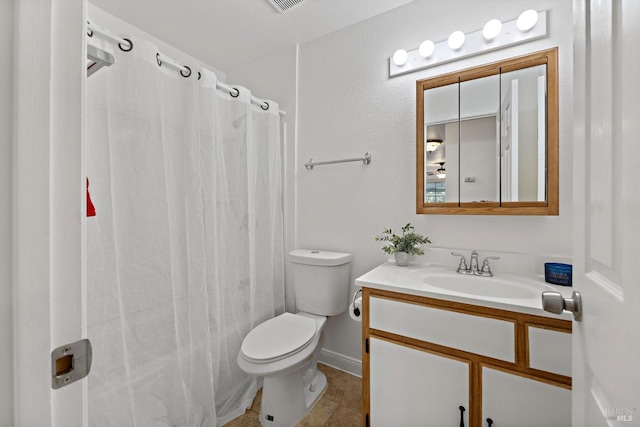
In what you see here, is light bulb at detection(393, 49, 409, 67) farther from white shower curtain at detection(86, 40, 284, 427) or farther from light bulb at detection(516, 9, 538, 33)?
white shower curtain at detection(86, 40, 284, 427)

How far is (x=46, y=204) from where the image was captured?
1.11 feet

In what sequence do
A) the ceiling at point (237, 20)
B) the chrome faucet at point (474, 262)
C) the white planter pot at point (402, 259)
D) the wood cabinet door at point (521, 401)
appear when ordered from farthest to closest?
the ceiling at point (237, 20) → the white planter pot at point (402, 259) → the chrome faucet at point (474, 262) → the wood cabinet door at point (521, 401)

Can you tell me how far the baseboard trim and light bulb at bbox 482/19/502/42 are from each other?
6.82 feet

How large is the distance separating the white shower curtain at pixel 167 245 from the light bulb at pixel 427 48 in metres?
1.11

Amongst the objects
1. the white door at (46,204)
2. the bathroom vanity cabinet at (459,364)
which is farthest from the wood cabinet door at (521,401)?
the white door at (46,204)

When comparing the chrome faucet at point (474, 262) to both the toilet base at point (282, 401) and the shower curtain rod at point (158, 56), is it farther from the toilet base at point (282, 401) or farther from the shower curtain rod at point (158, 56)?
the shower curtain rod at point (158, 56)

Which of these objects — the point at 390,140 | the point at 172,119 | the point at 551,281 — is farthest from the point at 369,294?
the point at 172,119

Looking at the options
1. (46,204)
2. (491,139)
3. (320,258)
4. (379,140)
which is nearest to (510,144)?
(491,139)

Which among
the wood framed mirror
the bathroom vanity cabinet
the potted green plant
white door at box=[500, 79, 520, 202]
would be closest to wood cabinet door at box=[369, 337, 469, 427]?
the bathroom vanity cabinet

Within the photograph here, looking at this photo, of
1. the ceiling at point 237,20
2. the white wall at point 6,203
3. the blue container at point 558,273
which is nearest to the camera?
the white wall at point 6,203

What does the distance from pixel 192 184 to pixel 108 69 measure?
57 cm

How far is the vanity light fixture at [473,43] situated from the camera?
1288 mm

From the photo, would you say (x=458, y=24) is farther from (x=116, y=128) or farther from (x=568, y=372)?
(x=116, y=128)

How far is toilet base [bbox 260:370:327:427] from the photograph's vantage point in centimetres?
138
